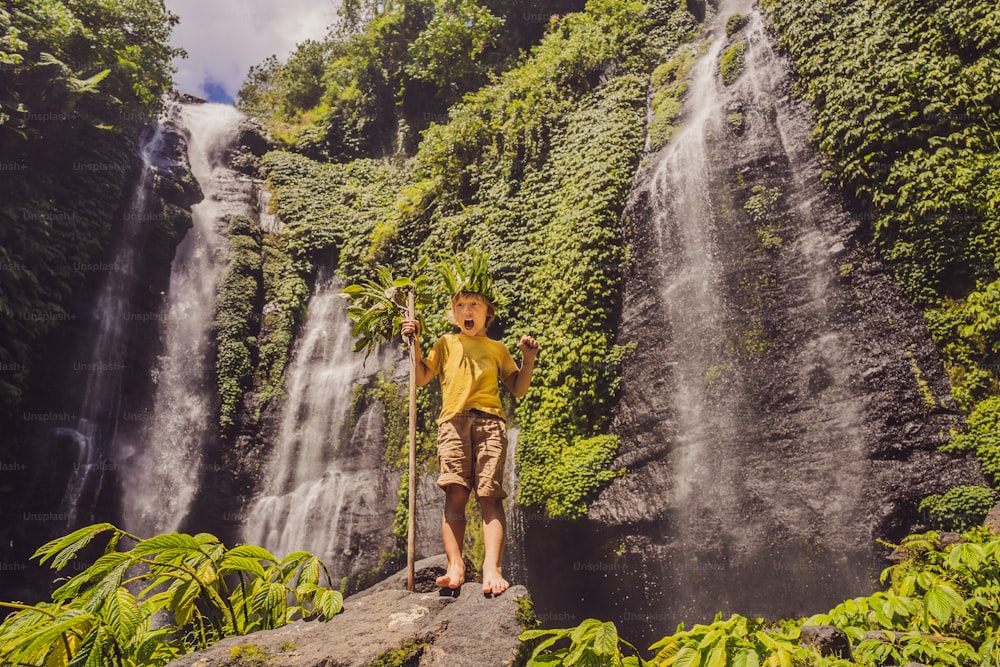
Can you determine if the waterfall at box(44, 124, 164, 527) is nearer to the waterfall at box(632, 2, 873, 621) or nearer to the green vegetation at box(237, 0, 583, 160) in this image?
the green vegetation at box(237, 0, 583, 160)

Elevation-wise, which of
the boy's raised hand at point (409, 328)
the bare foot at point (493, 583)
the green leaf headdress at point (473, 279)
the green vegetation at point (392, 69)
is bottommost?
the bare foot at point (493, 583)

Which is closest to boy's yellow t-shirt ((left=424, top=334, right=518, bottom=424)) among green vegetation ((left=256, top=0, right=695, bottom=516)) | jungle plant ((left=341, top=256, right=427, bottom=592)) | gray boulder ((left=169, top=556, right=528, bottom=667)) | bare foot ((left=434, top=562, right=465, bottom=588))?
jungle plant ((left=341, top=256, right=427, bottom=592))

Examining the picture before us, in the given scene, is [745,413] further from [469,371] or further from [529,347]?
[469,371]

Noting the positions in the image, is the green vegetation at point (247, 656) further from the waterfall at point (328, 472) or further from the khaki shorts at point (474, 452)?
the waterfall at point (328, 472)

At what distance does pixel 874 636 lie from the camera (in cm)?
326

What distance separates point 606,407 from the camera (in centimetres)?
790

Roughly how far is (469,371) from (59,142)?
1229 centimetres

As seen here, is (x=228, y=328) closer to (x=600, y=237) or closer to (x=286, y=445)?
(x=286, y=445)

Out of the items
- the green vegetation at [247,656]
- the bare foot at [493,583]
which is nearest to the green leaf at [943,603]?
the bare foot at [493,583]

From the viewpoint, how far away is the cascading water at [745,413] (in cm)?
618

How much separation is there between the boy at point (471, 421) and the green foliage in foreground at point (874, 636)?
30.0 inches

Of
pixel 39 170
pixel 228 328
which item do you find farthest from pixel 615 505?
pixel 39 170

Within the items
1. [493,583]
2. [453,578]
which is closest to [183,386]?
[453,578]

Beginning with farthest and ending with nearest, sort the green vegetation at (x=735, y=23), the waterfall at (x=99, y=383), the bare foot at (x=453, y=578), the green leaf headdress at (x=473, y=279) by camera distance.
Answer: the green vegetation at (x=735, y=23) < the waterfall at (x=99, y=383) < the green leaf headdress at (x=473, y=279) < the bare foot at (x=453, y=578)
